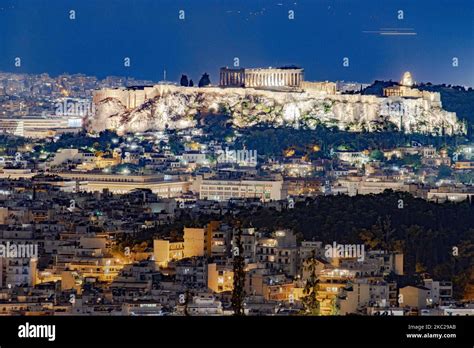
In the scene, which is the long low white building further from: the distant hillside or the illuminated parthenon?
the distant hillside

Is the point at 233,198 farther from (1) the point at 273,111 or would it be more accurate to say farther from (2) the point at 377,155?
(1) the point at 273,111

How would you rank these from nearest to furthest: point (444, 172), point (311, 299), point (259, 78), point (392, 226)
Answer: point (311, 299)
point (392, 226)
point (444, 172)
point (259, 78)

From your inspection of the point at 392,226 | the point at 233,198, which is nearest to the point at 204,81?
the point at 233,198

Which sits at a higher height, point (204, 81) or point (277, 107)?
point (204, 81)

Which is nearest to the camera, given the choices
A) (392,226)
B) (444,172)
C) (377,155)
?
(392,226)

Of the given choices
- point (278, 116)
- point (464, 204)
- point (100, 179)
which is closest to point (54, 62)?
point (464, 204)

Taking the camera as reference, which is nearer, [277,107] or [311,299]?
[311,299]

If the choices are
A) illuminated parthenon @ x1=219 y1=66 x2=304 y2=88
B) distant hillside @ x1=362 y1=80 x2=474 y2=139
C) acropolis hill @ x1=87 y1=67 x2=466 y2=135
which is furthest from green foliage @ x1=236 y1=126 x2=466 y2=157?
illuminated parthenon @ x1=219 y1=66 x2=304 y2=88
